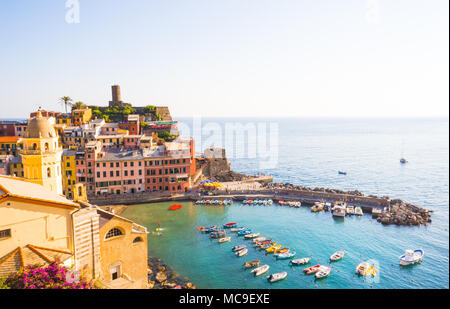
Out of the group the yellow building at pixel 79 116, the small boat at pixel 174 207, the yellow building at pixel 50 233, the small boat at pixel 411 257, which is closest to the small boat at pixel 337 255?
the small boat at pixel 411 257

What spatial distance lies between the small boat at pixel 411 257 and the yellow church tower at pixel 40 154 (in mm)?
33045

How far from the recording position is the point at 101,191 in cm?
5300

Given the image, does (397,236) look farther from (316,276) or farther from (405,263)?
(316,276)

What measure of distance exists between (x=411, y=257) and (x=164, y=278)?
25.0 meters

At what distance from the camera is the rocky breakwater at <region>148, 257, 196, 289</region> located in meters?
27.7

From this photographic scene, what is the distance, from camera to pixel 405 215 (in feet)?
151

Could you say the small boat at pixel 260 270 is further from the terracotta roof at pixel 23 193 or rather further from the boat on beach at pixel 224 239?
the terracotta roof at pixel 23 193

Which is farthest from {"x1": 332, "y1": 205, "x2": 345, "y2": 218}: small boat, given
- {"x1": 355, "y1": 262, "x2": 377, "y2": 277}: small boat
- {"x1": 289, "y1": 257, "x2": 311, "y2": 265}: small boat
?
{"x1": 289, "y1": 257, "x2": 311, "y2": 265}: small boat

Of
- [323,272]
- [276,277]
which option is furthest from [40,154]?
[323,272]

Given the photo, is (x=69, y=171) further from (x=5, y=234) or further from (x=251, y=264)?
(x=5, y=234)

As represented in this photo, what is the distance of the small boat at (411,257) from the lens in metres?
33.6

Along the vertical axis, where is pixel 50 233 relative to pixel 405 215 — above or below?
above

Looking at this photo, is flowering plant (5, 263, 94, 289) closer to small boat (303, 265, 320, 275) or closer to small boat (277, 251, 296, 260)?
small boat (303, 265, 320, 275)

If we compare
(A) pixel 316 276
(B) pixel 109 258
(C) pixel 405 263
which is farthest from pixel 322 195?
(B) pixel 109 258
